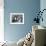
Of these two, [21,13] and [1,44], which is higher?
[21,13]

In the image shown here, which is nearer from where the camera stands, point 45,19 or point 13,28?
point 45,19

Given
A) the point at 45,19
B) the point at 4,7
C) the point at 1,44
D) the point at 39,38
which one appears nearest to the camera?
the point at 39,38

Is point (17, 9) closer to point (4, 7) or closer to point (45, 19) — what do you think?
point (4, 7)

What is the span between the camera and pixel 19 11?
16.7 feet

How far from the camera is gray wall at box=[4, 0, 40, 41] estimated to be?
5.09 meters

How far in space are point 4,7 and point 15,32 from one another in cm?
108

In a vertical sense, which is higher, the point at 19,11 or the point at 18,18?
the point at 19,11

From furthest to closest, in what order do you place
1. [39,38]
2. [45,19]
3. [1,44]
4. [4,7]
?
1. [4,7]
2. [45,19]
3. [1,44]
4. [39,38]

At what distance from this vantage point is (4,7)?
201 inches

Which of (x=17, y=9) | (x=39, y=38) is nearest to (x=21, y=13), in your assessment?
(x=17, y=9)

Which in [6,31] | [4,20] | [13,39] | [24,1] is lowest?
[13,39]

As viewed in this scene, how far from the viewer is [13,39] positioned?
5.15 metres

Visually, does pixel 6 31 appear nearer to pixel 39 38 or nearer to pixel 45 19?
pixel 45 19

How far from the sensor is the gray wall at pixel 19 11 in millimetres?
5094
